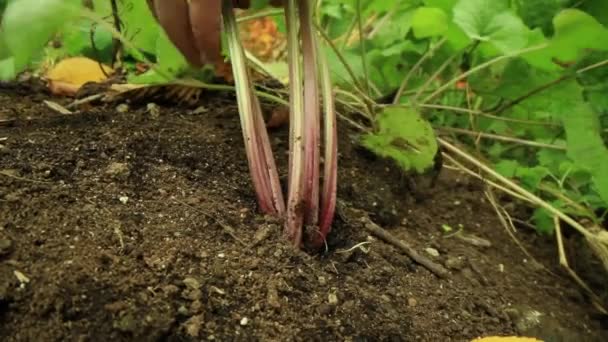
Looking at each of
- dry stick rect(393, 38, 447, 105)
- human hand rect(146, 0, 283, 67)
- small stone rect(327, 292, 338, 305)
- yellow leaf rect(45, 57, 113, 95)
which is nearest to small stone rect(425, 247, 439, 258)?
small stone rect(327, 292, 338, 305)

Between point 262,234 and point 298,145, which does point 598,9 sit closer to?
point 298,145

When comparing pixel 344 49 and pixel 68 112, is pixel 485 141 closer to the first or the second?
pixel 344 49

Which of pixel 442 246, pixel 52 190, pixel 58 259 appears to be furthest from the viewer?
pixel 442 246

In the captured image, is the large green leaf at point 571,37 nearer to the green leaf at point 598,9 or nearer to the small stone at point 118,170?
the green leaf at point 598,9

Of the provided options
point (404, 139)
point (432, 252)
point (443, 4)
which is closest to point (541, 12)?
point (443, 4)

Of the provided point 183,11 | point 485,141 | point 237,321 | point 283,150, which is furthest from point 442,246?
point 485,141

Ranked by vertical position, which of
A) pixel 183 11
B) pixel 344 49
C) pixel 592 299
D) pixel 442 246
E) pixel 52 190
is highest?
pixel 183 11

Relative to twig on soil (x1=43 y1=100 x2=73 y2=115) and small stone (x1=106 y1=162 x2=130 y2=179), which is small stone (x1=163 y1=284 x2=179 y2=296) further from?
twig on soil (x1=43 y1=100 x2=73 y2=115)
